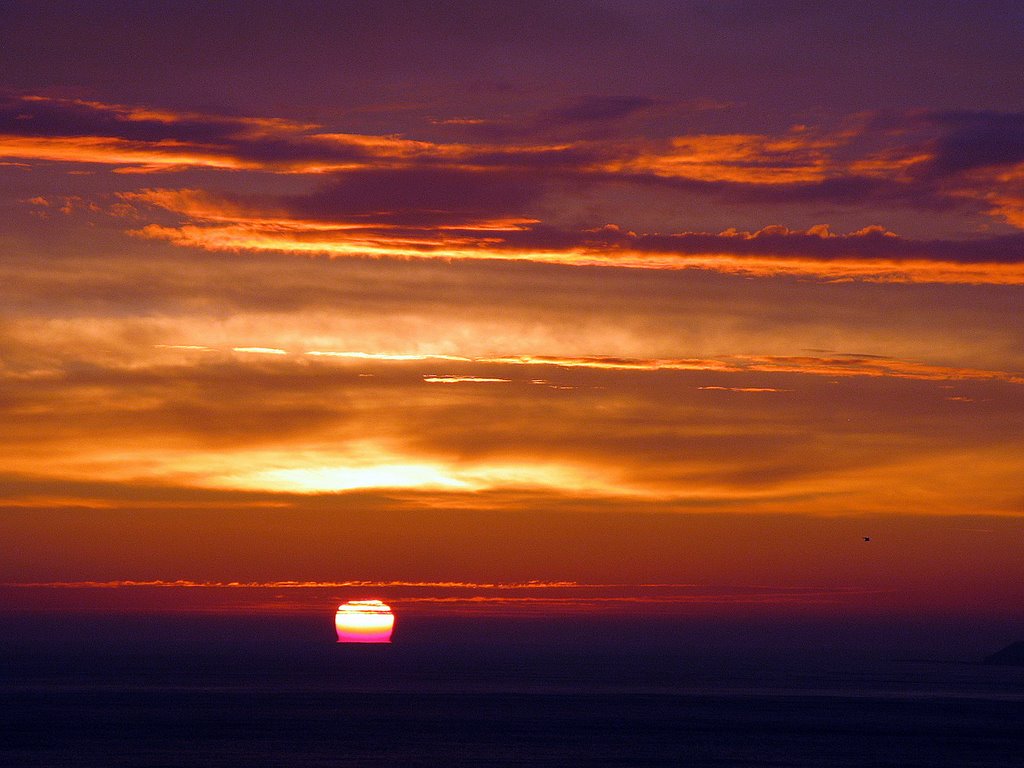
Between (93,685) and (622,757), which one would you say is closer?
(622,757)

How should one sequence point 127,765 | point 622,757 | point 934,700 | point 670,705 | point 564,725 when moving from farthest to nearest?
1. point 934,700
2. point 670,705
3. point 564,725
4. point 622,757
5. point 127,765

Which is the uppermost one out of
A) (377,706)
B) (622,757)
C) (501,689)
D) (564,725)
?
(501,689)

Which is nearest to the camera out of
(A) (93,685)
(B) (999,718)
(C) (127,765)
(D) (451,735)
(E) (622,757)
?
(C) (127,765)

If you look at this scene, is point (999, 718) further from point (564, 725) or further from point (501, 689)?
point (501, 689)

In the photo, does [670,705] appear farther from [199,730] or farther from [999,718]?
[199,730]

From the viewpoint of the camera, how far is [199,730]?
11469cm

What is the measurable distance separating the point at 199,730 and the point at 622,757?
41.1m

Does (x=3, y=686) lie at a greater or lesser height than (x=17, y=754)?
greater

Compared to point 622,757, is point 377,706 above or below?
above

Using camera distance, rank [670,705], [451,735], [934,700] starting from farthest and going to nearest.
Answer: [934,700], [670,705], [451,735]

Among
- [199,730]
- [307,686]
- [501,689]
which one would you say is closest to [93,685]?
[307,686]

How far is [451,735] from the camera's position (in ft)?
368

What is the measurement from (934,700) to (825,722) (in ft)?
163

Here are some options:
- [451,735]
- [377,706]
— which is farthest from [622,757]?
[377,706]
